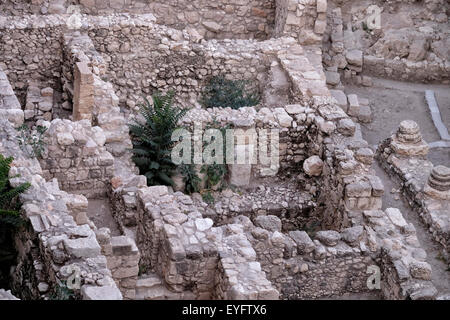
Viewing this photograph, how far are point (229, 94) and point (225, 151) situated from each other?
Answer: 1896 millimetres

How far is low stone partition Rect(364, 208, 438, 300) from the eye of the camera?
14.0m

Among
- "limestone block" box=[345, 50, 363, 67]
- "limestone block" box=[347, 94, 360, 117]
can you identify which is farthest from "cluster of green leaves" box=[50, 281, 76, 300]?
"limestone block" box=[345, 50, 363, 67]

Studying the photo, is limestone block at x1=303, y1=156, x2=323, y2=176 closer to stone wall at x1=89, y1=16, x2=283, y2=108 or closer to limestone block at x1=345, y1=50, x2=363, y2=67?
stone wall at x1=89, y1=16, x2=283, y2=108

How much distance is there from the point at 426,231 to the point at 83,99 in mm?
5709

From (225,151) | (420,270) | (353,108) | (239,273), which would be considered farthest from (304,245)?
(353,108)

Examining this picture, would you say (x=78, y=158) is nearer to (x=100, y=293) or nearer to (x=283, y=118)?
(x=283, y=118)

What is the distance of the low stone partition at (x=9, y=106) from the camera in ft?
49.6

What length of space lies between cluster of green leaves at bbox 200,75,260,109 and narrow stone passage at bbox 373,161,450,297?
245 cm

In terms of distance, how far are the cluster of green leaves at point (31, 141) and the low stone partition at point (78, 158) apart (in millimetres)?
79

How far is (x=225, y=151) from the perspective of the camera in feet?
54.9

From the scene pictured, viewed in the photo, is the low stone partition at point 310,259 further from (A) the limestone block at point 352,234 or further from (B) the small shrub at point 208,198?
(B) the small shrub at point 208,198

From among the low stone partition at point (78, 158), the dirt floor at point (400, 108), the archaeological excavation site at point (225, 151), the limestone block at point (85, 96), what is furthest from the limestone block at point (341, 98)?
the low stone partition at point (78, 158)

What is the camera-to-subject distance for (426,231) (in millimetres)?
16203

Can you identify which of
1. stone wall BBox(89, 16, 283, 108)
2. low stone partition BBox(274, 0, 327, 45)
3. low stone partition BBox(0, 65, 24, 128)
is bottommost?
low stone partition BBox(0, 65, 24, 128)
